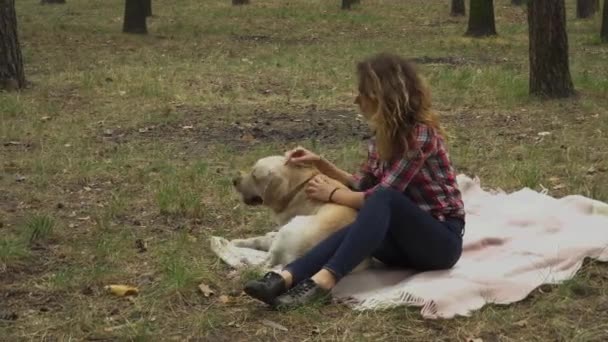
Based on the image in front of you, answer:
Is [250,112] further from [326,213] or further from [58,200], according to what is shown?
[326,213]

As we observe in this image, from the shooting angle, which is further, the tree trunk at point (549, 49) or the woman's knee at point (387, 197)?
the tree trunk at point (549, 49)

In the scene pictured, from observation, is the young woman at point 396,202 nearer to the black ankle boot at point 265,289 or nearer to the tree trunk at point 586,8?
the black ankle boot at point 265,289

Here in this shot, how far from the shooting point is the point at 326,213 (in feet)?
15.3

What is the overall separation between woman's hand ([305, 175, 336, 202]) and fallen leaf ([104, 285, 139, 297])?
1064mm

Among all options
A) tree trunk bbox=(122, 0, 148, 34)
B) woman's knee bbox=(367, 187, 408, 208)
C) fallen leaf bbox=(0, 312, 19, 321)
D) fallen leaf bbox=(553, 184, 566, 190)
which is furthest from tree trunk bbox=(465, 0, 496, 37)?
fallen leaf bbox=(0, 312, 19, 321)

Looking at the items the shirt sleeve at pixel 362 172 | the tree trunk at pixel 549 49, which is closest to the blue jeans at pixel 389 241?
the shirt sleeve at pixel 362 172

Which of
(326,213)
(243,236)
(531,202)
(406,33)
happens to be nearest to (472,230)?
(531,202)

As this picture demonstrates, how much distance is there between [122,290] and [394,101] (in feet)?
5.47

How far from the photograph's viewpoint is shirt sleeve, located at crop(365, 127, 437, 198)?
14.1 feet

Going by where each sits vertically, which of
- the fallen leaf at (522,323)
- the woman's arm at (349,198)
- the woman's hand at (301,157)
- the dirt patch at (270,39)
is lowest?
the fallen leaf at (522,323)

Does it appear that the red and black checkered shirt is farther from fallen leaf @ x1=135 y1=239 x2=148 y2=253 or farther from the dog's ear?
fallen leaf @ x1=135 y1=239 x2=148 y2=253

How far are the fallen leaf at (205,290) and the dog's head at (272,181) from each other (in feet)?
2.43

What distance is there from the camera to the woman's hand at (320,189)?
15.3ft

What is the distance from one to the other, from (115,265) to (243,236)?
95cm
